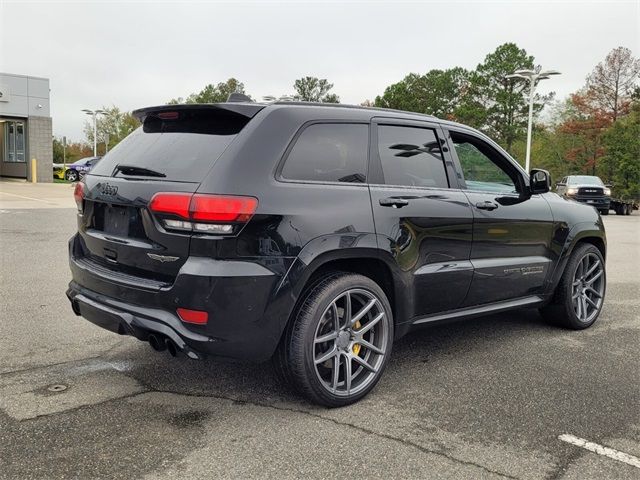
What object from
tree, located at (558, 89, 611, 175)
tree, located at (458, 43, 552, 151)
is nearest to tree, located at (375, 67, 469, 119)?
tree, located at (458, 43, 552, 151)

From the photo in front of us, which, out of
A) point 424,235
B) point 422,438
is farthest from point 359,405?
point 424,235

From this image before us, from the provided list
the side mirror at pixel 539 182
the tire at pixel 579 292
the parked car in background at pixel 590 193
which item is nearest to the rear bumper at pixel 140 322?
the side mirror at pixel 539 182

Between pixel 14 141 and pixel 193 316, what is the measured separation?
37.4 m

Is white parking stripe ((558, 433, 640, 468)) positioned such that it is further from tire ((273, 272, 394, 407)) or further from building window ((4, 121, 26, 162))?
building window ((4, 121, 26, 162))

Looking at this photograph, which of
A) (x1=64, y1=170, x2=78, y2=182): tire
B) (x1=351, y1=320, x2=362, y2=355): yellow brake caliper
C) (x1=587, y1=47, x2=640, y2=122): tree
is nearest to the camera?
(x1=351, y1=320, x2=362, y2=355): yellow brake caliper

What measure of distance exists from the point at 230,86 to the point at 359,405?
65.4 m

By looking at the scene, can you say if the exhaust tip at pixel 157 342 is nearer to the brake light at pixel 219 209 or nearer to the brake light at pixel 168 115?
the brake light at pixel 219 209

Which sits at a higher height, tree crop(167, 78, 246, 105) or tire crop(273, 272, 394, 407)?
tree crop(167, 78, 246, 105)

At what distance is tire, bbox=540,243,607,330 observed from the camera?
5.06m

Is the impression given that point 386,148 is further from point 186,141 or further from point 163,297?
point 163,297

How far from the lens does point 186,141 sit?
3373mm

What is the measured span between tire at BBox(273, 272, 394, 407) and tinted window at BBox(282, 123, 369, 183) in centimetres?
59

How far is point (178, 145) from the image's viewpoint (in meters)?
3.38

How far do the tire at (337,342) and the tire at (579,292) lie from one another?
2182mm
